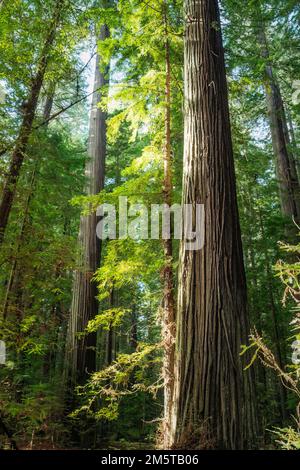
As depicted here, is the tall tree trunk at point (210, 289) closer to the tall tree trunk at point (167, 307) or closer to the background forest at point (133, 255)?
the background forest at point (133, 255)

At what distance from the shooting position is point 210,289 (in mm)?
3475

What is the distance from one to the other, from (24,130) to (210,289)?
13.2 feet

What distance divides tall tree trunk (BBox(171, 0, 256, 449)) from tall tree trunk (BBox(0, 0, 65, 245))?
270 centimetres

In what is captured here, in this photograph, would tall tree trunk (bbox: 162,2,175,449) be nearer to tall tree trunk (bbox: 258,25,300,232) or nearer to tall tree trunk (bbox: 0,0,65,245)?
tall tree trunk (bbox: 0,0,65,245)

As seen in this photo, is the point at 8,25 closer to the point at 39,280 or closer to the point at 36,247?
the point at 36,247

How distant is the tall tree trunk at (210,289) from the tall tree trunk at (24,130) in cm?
270

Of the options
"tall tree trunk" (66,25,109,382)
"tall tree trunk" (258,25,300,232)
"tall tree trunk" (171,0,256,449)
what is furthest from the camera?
"tall tree trunk" (258,25,300,232)

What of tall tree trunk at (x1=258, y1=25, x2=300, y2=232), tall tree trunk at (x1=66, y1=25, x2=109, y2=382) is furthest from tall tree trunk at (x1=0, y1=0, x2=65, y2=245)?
tall tree trunk at (x1=258, y1=25, x2=300, y2=232)

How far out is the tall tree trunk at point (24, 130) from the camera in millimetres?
5258

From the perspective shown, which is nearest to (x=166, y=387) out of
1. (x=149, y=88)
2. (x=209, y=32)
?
(x=149, y=88)

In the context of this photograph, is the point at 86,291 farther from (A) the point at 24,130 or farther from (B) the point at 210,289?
(B) the point at 210,289

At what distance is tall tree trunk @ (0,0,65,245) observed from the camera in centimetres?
526
